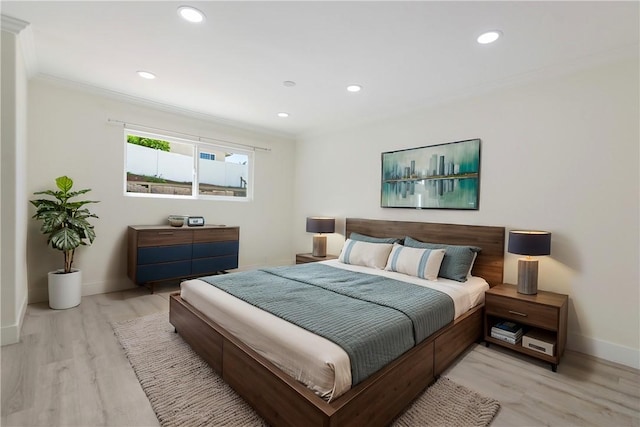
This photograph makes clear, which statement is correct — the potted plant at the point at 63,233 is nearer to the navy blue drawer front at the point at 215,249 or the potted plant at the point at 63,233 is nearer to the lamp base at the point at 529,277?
the navy blue drawer front at the point at 215,249

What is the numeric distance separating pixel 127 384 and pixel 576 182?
12.7 feet

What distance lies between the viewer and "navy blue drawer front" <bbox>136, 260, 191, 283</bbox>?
12.1ft

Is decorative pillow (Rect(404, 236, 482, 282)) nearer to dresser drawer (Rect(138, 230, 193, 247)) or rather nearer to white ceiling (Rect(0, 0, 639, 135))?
white ceiling (Rect(0, 0, 639, 135))

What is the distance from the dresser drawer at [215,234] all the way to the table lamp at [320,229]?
3.78 ft

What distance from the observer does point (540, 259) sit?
2791 millimetres

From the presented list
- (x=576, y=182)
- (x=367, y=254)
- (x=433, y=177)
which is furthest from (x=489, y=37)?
(x=367, y=254)

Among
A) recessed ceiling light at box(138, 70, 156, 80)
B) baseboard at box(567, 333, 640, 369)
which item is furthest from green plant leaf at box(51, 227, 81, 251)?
baseboard at box(567, 333, 640, 369)

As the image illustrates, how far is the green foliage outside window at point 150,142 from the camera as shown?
4105 mm

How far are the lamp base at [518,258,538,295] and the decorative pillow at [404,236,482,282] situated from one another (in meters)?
0.47

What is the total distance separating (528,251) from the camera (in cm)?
250

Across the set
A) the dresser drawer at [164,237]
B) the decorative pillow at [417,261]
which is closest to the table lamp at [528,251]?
the decorative pillow at [417,261]

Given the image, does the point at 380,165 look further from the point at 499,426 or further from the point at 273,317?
the point at 499,426

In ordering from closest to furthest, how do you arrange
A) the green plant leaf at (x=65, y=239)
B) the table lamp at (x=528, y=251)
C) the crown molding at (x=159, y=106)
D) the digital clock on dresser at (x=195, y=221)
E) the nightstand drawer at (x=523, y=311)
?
1. the nightstand drawer at (x=523, y=311)
2. the table lamp at (x=528, y=251)
3. the green plant leaf at (x=65, y=239)
4. the crown molding at (x=159, y=106)
5. the digital clock on dresser at (x=195, y=221)

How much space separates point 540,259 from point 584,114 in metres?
1.34
